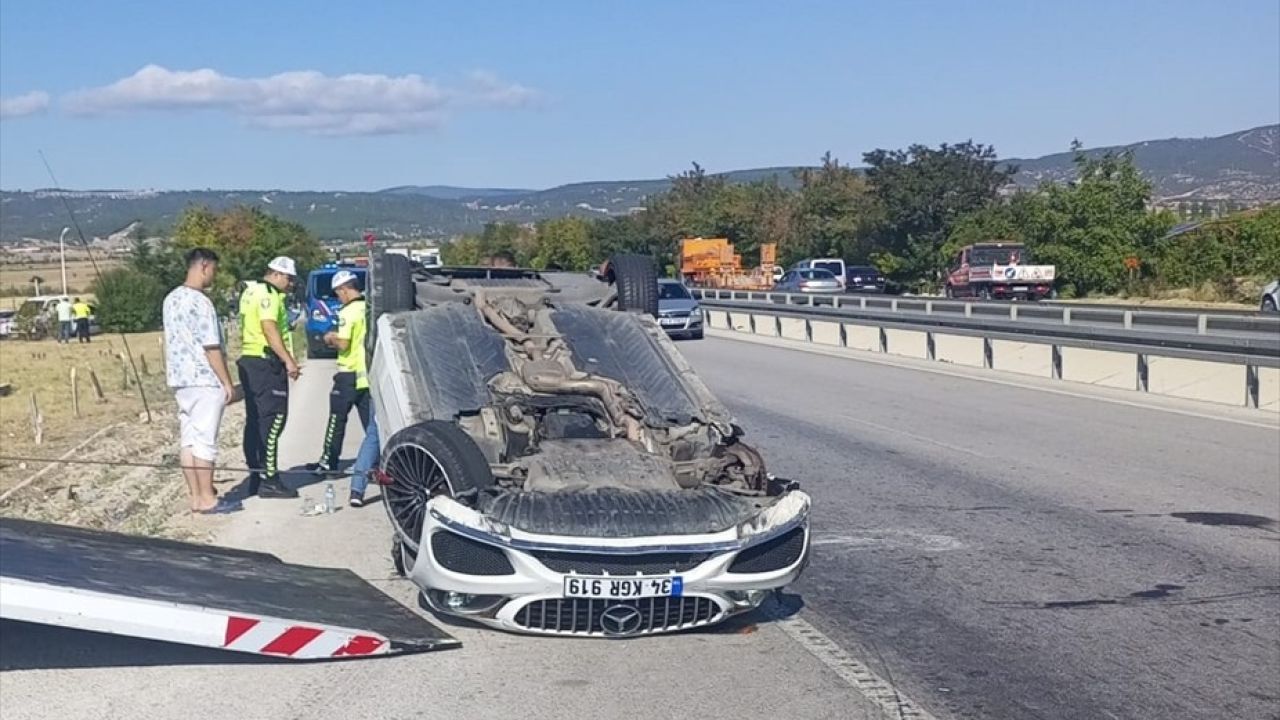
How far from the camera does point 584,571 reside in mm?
6613

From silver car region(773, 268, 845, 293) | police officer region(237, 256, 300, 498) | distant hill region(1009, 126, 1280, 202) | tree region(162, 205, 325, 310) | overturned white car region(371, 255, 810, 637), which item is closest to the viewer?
overturned white car region(371, 255, 810, 637)

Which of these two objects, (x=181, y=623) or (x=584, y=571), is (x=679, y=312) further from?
(x=181, y=623)

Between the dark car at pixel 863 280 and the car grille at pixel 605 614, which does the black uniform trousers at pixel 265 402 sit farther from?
the dark car at pixel 863 280

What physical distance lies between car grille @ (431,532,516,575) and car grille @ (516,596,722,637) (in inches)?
9.2

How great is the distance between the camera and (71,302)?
52875 mm

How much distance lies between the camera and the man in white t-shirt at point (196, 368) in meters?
10.1

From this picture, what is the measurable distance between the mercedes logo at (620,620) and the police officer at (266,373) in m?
5.10

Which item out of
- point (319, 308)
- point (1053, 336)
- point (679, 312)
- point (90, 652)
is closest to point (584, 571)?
point (90, 652)

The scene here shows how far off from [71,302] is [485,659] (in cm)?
5026

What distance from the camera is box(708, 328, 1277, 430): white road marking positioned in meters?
16.6

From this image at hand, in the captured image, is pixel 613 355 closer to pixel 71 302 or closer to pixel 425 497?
pixel 425 497

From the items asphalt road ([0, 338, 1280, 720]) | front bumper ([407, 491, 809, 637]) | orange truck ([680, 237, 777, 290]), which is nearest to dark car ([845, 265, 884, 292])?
orange truck ([680, 237, 777, 290])

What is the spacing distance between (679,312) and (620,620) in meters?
26.9

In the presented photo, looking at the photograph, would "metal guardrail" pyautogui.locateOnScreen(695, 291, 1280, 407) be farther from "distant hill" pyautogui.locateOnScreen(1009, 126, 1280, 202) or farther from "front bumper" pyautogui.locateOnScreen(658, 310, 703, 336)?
"distant hill" pyautogui.locateOnScreen(1009, 126, 1280, 202)
